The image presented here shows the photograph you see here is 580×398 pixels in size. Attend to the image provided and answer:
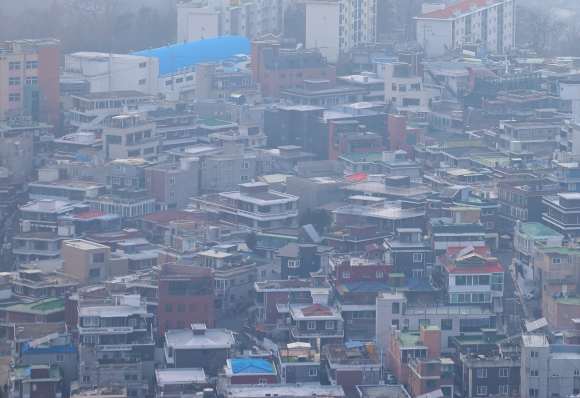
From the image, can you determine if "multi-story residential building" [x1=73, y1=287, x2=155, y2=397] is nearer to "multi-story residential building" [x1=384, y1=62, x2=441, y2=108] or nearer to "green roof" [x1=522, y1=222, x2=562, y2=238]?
"green roof" [x1=522, y1=222, x2=562, y2=238]

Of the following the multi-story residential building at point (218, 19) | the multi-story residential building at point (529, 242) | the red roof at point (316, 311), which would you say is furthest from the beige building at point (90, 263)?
the multi-story residential building at point (218, 19)

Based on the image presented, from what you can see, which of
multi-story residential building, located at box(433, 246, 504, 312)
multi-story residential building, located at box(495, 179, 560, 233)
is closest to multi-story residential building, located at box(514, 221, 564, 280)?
multi-story residential building, located at box(433, 246, 504, 312)

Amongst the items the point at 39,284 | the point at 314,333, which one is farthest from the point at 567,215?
the point at 39,284

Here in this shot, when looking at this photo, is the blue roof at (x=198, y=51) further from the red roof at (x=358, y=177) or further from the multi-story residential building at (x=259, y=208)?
the multi-story residential building at (x=259, y=208)

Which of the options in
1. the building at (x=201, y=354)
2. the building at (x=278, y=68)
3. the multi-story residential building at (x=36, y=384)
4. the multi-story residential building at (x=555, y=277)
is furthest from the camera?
the building at (x=278, y=68)

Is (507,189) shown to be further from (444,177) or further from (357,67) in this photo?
(357,67)

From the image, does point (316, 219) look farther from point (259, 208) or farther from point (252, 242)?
point (252, 242)

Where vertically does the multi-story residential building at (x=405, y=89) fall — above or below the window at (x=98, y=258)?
above
